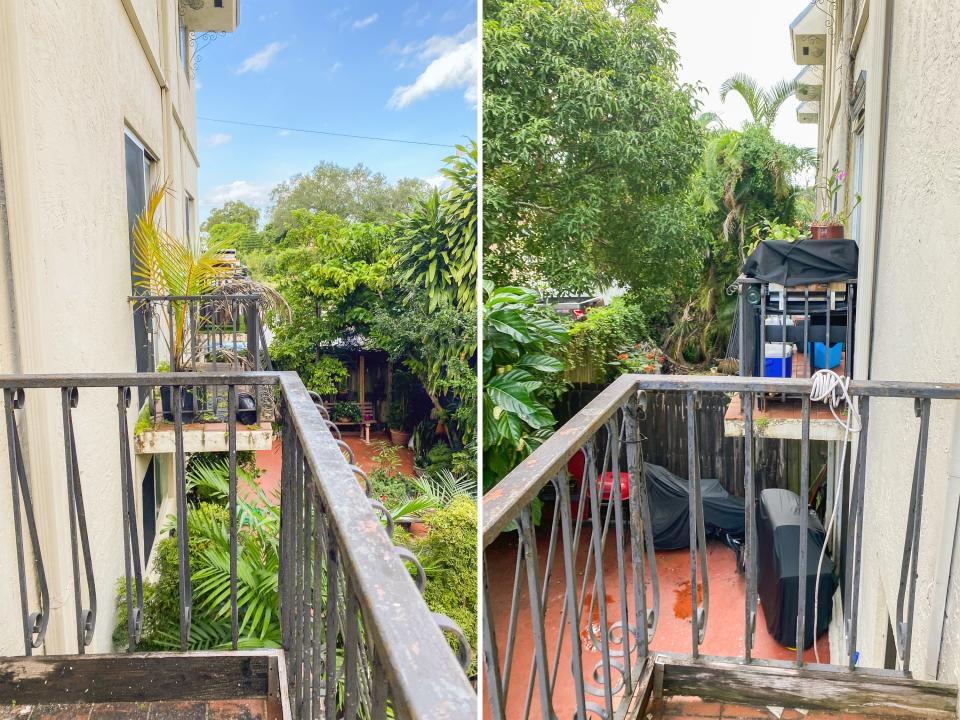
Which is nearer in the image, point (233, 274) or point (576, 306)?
point (233, 274)

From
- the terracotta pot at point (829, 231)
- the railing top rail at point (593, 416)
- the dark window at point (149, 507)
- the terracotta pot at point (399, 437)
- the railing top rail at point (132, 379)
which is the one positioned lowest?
the terracotta pot at point (399, 437)

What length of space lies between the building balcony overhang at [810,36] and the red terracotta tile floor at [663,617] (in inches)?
206

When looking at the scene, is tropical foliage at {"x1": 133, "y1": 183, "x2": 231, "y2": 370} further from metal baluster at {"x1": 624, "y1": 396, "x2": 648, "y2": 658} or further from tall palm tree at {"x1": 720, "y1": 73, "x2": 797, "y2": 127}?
tall palm tree at {"x1": 720, "y1": 73, "x2": 797, "y2": 127}

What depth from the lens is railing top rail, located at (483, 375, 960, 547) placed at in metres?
0.90

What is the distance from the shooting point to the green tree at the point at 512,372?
646 centimetres

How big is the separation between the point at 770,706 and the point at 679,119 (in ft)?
23.2

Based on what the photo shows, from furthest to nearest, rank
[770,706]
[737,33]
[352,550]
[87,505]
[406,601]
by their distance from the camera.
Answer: [737,33] → [87,505] → [770,706] → [352,550] → [406,601]

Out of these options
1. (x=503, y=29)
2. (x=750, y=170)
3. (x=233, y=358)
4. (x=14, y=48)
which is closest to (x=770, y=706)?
(x=14, y=48)

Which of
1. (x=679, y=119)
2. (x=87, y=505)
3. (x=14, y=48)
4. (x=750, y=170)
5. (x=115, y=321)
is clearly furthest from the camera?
(x=750, y=170)

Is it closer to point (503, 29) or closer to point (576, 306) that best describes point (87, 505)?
point (503, 29)

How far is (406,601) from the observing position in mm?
566

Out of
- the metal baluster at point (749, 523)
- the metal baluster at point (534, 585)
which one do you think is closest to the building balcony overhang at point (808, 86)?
the metal baluster at point (749, 523)

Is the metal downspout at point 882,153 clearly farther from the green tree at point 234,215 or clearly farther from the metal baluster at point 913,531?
the green tree at point 234,215

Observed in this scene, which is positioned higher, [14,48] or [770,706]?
[14,48]
